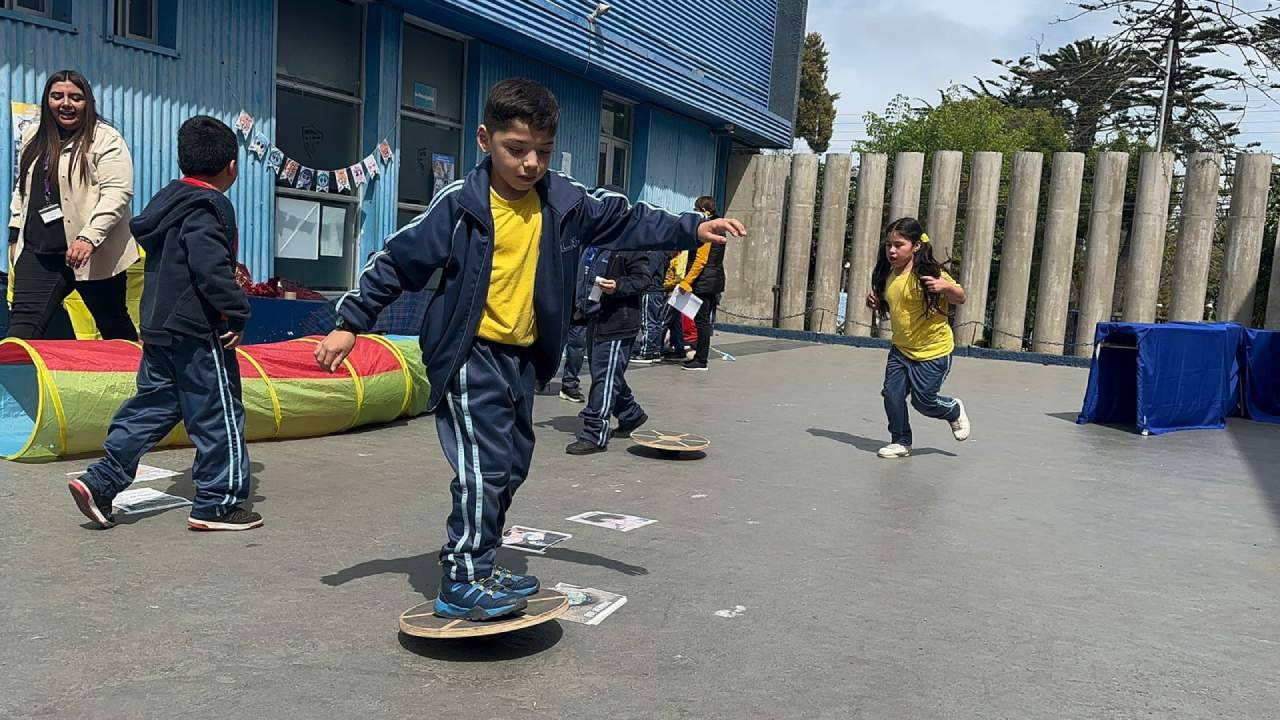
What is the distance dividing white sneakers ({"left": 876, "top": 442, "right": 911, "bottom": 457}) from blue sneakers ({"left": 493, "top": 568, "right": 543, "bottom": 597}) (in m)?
4.74

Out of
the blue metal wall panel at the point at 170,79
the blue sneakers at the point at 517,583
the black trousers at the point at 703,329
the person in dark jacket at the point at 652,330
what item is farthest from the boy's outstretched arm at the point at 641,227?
the person in dark jacket at the point at 652,330

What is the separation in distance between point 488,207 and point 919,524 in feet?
11.3

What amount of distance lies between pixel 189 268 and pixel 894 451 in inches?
207

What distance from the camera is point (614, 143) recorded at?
58.6 feet

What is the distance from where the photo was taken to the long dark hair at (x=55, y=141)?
20.7ft

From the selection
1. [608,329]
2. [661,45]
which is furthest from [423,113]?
[608,329]

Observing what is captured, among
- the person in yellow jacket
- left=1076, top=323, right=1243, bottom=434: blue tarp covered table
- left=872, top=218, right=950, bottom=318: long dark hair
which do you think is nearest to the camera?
left=872, top=218, right=950, bottom=318: long dark hair

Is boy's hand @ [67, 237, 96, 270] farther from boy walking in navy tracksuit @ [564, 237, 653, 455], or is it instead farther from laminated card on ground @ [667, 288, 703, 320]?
laminated card on ground @ [667, 288, 703, 320]

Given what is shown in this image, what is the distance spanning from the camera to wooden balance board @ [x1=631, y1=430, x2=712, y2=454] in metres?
7.42

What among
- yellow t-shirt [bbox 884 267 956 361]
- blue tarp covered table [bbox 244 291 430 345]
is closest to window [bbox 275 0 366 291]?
blue tarp covered table [bbox 244 291 430 345]

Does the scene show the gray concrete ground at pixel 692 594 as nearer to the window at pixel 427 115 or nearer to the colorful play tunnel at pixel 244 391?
the colorful play tunnel at pixel 244 391

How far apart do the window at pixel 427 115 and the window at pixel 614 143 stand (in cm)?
394

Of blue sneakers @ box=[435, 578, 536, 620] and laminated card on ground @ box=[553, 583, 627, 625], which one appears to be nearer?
blue sneakers @ box=[435, 578, 536, 620]

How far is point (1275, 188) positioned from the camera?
20766 mm
